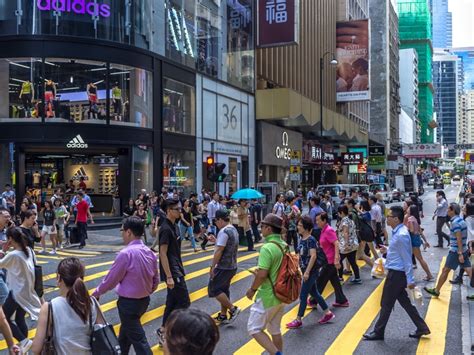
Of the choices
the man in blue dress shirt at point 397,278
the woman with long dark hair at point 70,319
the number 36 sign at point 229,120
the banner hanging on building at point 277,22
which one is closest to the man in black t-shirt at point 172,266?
the man in blue dress shirt at point 397,278

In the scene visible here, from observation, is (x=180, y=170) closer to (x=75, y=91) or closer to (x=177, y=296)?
(x=75, y=91)

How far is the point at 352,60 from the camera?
5328 centimetres

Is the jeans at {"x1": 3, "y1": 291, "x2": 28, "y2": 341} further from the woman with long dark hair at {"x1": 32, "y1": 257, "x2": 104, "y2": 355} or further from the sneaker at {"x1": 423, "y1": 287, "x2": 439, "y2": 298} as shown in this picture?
the sneaker at {"x1": 423, "y1": 287, "x2": 439, "y2": 298}

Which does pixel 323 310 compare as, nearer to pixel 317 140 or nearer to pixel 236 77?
pixel 236 77

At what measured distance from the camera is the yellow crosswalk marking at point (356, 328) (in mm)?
6945

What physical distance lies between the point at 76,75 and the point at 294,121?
20.6m

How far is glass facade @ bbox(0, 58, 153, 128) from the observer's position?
2386 cm

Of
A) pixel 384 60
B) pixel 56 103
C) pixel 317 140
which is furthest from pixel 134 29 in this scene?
pixel 384 60

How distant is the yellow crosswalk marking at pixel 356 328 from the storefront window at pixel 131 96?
17.9m

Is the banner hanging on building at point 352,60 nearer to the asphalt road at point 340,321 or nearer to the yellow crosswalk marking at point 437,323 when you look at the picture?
the asphalt road at point 340,321

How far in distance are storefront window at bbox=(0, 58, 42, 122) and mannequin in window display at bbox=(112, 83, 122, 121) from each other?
322 centimetres

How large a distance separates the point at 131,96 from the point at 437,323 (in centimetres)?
2023

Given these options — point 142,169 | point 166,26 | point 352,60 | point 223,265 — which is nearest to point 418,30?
point 352,60

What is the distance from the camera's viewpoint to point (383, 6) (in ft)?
311
